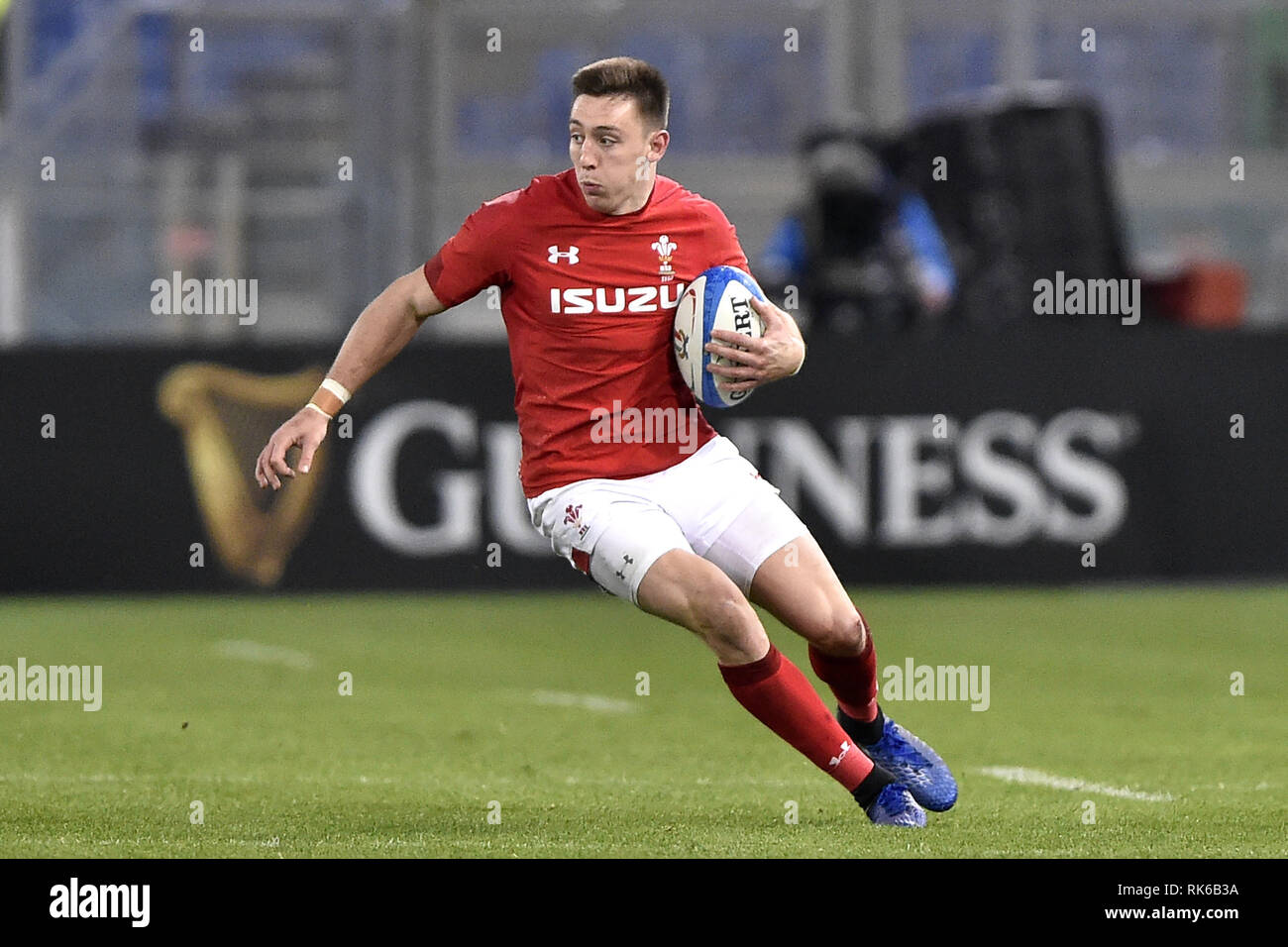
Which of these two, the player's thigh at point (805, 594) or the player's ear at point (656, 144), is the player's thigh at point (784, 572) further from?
the player's ear at point (656, 144)

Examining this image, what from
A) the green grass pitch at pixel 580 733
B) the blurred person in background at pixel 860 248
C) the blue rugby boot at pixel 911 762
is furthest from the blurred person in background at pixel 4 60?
the blue rugby boot at pixel 911 762

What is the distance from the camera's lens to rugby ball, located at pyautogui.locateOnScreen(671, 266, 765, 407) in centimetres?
682

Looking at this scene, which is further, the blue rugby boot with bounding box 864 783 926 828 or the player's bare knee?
the player's bare knee

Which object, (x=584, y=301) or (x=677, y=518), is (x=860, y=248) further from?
(x=677, y=518)

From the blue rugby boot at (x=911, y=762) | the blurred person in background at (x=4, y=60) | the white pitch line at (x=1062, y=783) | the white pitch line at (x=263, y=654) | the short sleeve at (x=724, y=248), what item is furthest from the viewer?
the blurred person in background at (x=4, y=60)

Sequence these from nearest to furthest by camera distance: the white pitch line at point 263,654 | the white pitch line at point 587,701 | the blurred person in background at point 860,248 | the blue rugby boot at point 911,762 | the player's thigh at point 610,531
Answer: the player's thigh at point 610,531
the blue rugby boot at point 911,762
the white pitch line at point 587,701
the white pitch line at point 263,654
the blurred person in background at point 860,248

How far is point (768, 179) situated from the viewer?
20.8 metres

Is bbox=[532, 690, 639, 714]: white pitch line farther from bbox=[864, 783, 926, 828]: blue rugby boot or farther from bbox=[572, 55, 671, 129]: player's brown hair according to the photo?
bbox=[572, 55, 671, 129]: player's brown hair

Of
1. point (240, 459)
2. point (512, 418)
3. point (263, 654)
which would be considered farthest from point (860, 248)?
point (263, 654)

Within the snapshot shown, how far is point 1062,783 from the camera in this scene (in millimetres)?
7938

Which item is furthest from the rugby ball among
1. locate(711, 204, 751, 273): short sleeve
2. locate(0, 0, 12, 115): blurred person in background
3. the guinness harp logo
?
locate(0, 0, 12, 115): blurred person in background

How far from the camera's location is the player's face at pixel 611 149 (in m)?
6.77

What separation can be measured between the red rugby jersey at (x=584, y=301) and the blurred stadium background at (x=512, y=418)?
1143 mm

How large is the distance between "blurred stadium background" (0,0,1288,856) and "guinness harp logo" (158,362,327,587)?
0.03 meters
